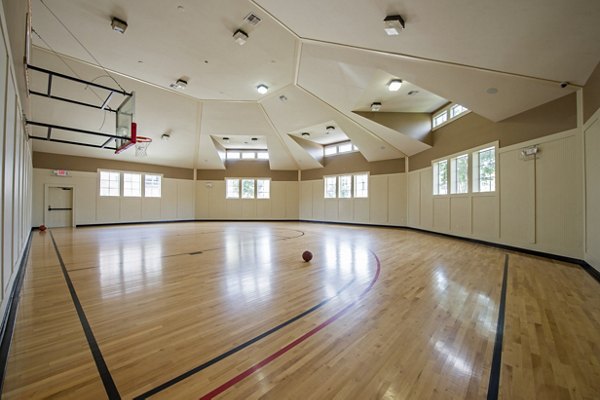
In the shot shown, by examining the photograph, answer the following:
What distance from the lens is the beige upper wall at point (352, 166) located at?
1210cm

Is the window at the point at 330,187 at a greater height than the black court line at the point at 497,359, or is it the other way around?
the window at the point at 330,187

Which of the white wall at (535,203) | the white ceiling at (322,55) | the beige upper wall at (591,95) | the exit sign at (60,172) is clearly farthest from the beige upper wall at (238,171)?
the beige upper wall at (591,95)

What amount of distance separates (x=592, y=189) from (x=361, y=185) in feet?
30.2

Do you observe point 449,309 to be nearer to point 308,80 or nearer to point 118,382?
point 118,382

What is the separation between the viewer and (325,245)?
283 inches

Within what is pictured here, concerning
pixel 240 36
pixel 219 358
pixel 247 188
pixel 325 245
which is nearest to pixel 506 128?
pixel 325 245

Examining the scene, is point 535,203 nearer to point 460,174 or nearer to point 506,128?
point 506,128

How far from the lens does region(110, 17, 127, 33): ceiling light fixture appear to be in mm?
5434

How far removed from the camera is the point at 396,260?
17.5 ft

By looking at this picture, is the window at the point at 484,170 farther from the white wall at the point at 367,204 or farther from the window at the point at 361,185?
the window at the point at 361,185

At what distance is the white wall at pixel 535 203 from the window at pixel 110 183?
15.5 m

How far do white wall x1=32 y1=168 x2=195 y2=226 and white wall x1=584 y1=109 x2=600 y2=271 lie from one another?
54.0ft

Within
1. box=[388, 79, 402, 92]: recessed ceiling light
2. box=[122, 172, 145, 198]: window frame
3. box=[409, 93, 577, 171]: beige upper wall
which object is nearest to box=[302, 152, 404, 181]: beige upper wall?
box=[409, 93, 577, 171]: beige upper wall

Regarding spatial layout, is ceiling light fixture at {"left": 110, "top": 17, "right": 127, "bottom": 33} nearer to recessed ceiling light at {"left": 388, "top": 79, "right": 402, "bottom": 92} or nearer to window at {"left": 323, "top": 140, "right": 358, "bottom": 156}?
recessed ceiling light at {"left": 388, "top": 79, "right": 402, "bottom": 92}
